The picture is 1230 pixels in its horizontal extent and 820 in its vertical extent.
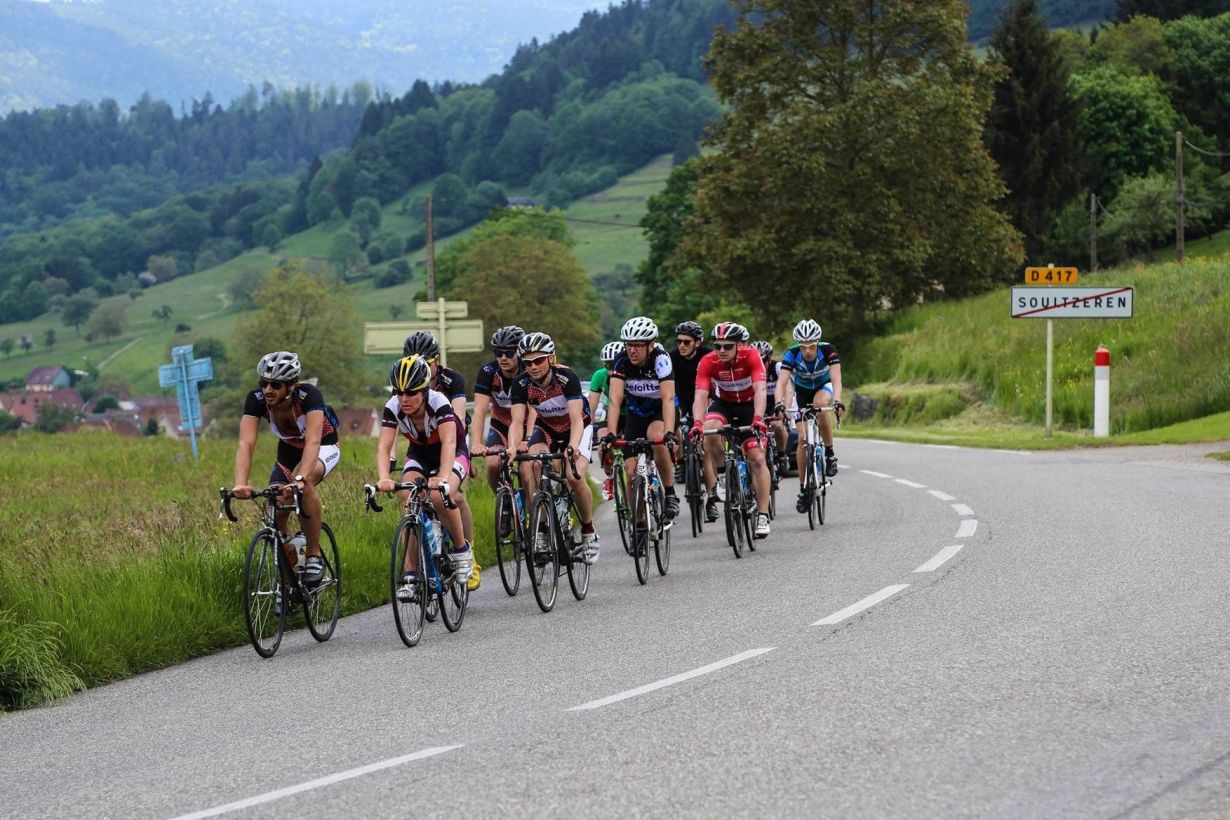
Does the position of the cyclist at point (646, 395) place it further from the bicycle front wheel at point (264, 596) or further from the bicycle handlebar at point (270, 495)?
the bicycle front wheel at point (264, 596)

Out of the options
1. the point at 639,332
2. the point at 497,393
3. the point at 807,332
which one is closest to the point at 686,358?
the point at 807,332

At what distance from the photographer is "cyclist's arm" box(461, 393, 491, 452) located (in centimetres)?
1254

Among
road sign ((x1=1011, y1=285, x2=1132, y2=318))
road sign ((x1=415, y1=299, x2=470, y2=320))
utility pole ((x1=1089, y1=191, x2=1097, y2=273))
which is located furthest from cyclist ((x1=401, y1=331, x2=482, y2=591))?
utility pole ((x1=1089, y1=191, x2=1097, y2=273))

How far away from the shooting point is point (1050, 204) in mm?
73500

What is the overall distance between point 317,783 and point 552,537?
559 centimetres

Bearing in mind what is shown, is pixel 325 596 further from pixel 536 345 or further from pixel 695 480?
pixel 695 480

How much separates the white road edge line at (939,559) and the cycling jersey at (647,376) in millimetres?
2580

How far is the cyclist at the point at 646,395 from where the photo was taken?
1363 cm

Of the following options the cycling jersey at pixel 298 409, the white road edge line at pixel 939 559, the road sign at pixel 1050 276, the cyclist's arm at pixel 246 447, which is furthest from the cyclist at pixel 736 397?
the road sign at pixel 1050 276

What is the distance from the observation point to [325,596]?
11367 mm

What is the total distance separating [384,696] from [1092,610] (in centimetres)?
407

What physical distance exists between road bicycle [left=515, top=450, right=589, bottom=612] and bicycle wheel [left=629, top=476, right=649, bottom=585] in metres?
0.52

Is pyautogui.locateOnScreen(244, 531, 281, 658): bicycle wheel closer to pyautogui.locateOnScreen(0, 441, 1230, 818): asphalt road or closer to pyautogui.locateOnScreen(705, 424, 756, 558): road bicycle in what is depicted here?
pyautogui.locateOnScreen(0, 441, 1230, 818): asphalt road

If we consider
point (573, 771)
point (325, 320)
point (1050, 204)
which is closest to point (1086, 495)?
point (573, 771)
